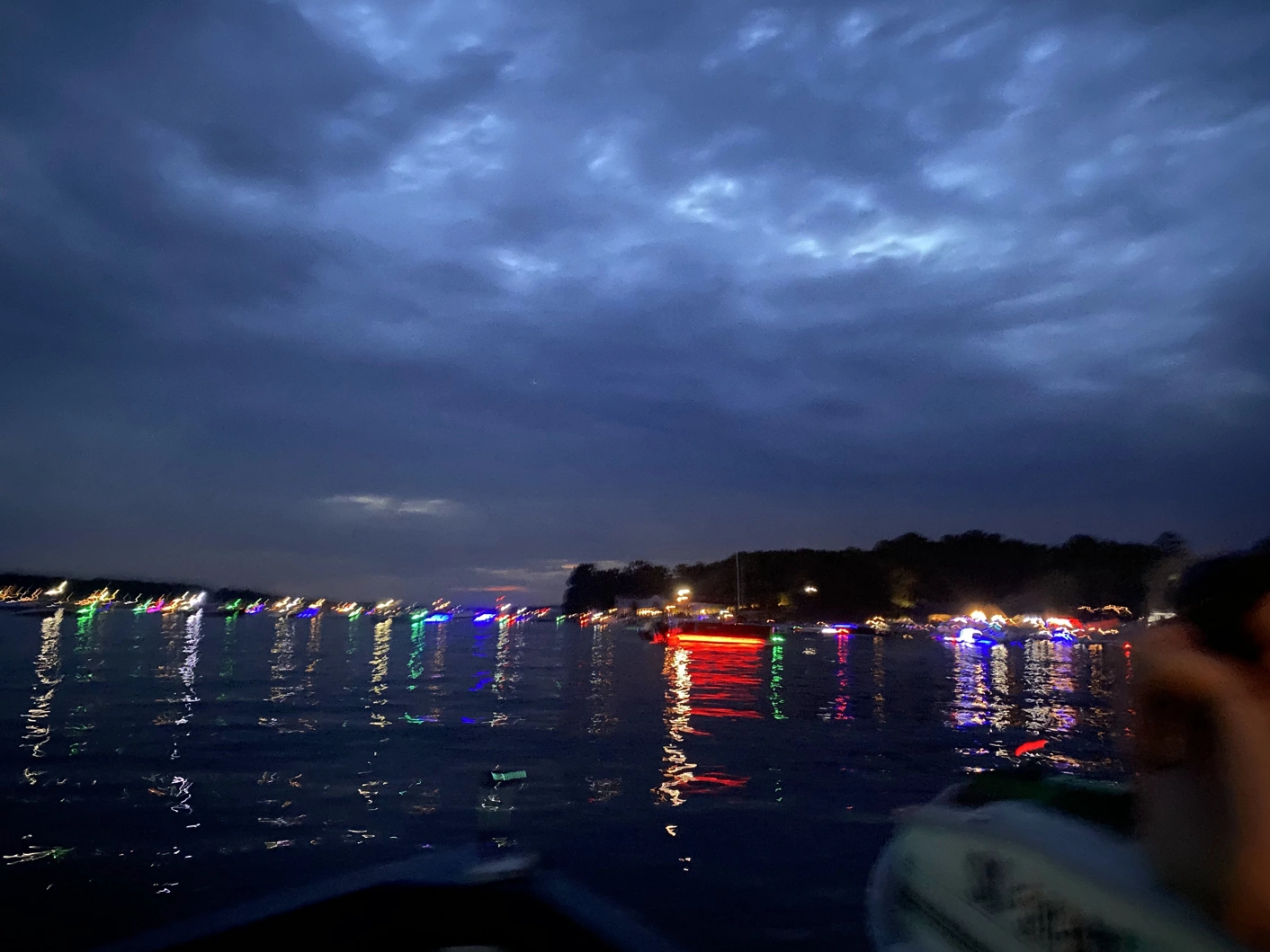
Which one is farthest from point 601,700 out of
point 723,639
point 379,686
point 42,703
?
point 723,639

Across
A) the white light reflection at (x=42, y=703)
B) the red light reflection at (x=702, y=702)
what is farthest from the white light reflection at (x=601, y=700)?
the white light reflection at (x=42, y=703)

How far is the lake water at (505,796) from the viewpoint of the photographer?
7.61 metres

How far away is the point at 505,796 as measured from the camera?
5.35 m

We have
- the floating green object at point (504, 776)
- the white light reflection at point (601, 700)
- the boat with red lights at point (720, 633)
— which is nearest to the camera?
the floating green object at point (504, 776)

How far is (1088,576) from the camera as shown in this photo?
544ft

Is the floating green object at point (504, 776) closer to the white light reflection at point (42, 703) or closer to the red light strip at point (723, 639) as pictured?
the white light reflection at point (42, 703)

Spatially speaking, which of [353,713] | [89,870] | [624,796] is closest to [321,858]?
[89,870]

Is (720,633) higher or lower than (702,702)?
lower

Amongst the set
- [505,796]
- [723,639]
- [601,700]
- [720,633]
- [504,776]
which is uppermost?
[504,776]

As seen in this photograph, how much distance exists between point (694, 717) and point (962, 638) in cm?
8916

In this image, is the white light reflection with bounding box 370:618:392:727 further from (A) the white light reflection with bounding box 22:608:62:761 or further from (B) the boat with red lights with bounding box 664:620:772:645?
(B) the boat with red lights with bounding box 664:620:772:645

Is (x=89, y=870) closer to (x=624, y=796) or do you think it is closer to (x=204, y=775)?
(x=204, y=775)

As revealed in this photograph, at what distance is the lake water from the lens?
25.0ft

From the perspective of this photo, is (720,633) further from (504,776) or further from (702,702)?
(504,776)
